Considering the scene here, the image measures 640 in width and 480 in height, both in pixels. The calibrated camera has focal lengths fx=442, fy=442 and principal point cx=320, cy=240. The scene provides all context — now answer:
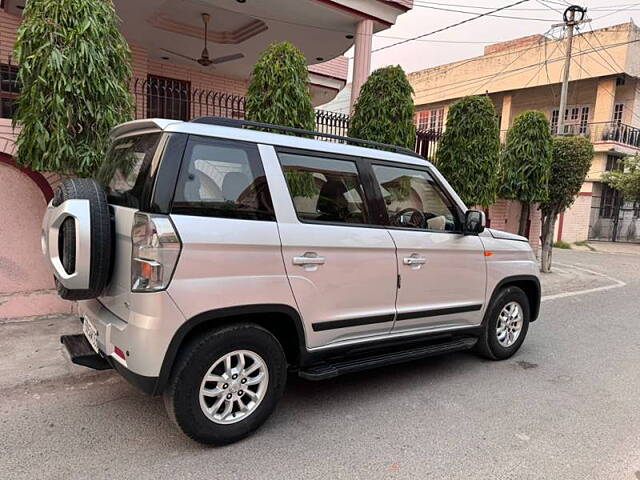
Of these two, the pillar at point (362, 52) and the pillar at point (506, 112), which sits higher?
the pillar at point (506, 112)

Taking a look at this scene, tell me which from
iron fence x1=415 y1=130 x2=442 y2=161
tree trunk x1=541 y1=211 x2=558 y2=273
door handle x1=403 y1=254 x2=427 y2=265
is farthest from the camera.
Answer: tree trunk x1=541 y1=211 x2=558 y2=273

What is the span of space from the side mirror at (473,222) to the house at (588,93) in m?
16.2

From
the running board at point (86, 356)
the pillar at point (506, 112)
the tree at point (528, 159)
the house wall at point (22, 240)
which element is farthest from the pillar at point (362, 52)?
the pillar at point (506, 112)

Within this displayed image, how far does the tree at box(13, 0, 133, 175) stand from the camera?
13.3ft

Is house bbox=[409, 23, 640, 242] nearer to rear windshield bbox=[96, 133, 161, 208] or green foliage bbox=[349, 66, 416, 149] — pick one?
green foliage bbox=[349, 66, 416, 149]

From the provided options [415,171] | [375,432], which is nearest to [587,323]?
[415,171]

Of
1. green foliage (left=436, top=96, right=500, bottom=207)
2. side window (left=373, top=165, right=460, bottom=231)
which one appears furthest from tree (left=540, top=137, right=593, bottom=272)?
side window (left=373, top=165, right=460, bottom=231)

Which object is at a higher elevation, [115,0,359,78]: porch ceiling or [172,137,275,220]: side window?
[115,0,359,78]: porch ceiling

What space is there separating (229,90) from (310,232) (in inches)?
416

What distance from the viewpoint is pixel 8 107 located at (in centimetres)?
570

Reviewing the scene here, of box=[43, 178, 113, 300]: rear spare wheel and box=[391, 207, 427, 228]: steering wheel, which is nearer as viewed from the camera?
box=[43, 178, 113, 300]: rear spare wheel

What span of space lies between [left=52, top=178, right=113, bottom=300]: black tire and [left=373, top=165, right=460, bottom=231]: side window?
A: 205cm

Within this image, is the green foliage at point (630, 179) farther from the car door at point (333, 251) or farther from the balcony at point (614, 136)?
the car door at point (333, 251)

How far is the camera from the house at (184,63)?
5.30m
